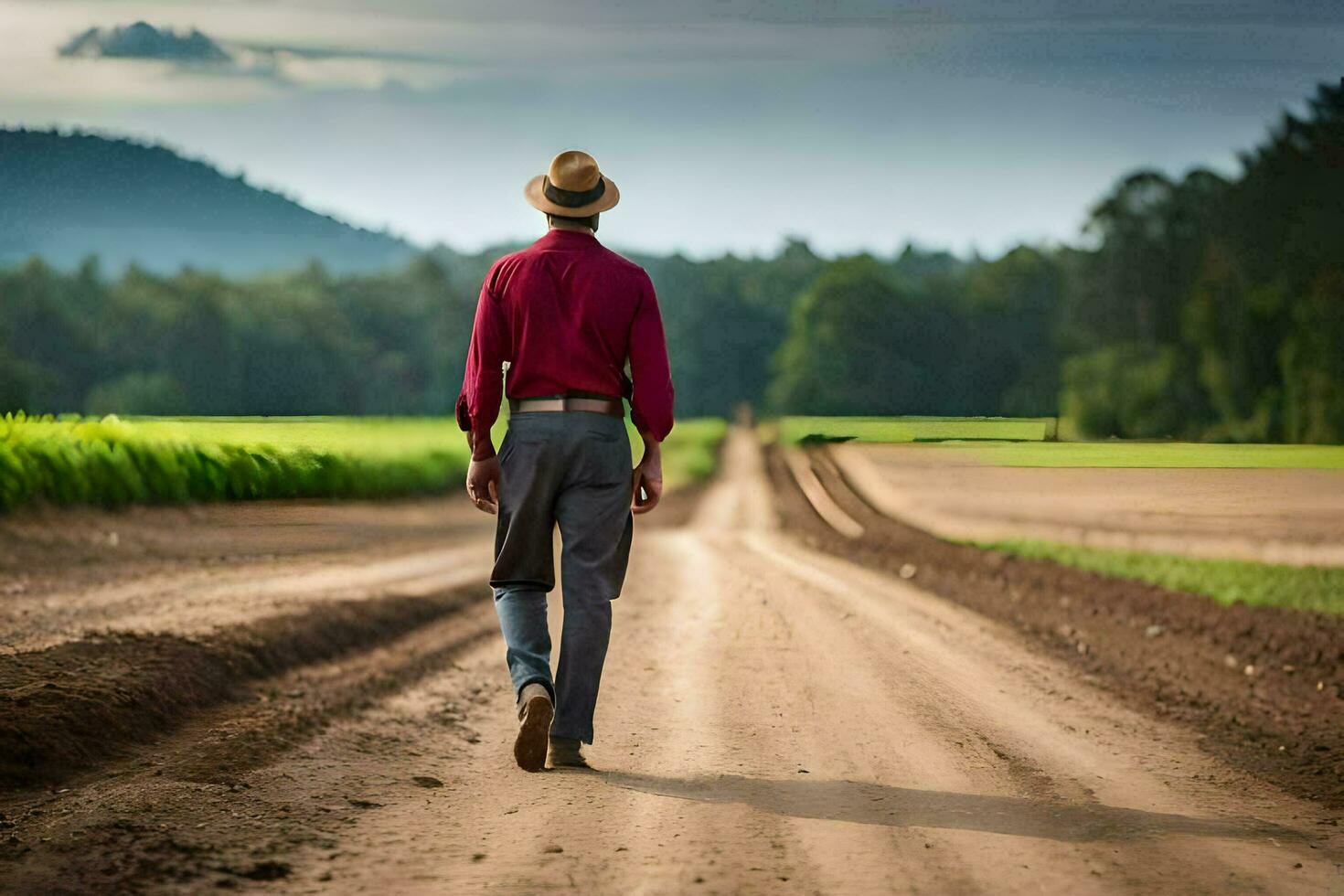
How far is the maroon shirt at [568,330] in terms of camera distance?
4707 millimetres

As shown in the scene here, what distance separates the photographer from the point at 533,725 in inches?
183

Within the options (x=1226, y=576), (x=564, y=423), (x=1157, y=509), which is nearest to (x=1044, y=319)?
(x=1157, y=509)

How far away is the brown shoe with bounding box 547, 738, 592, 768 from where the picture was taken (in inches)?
188

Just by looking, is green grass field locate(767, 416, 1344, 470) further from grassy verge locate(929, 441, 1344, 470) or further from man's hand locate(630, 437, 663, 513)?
man's hand locate(630, 437, 663, 513)

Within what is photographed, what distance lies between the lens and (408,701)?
697cm

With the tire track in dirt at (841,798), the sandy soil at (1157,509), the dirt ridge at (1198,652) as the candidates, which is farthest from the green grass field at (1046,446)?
the tire track in dirt at (841,798)

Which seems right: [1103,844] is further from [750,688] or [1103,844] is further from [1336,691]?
[1336,691]

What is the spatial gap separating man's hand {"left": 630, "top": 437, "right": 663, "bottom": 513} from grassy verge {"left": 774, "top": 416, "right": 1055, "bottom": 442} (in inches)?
471

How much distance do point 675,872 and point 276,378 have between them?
679cm

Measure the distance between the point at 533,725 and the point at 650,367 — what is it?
1.41 m

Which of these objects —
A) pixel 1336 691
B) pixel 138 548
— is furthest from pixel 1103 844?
pixel 138 548

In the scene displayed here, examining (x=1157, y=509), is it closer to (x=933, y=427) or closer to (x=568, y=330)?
(x=933, y=427)

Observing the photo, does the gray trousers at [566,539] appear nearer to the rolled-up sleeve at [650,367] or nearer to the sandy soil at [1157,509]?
the rolled-up sleeve at [650,367]

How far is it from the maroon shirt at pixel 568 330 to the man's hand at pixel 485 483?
14 centimetres
